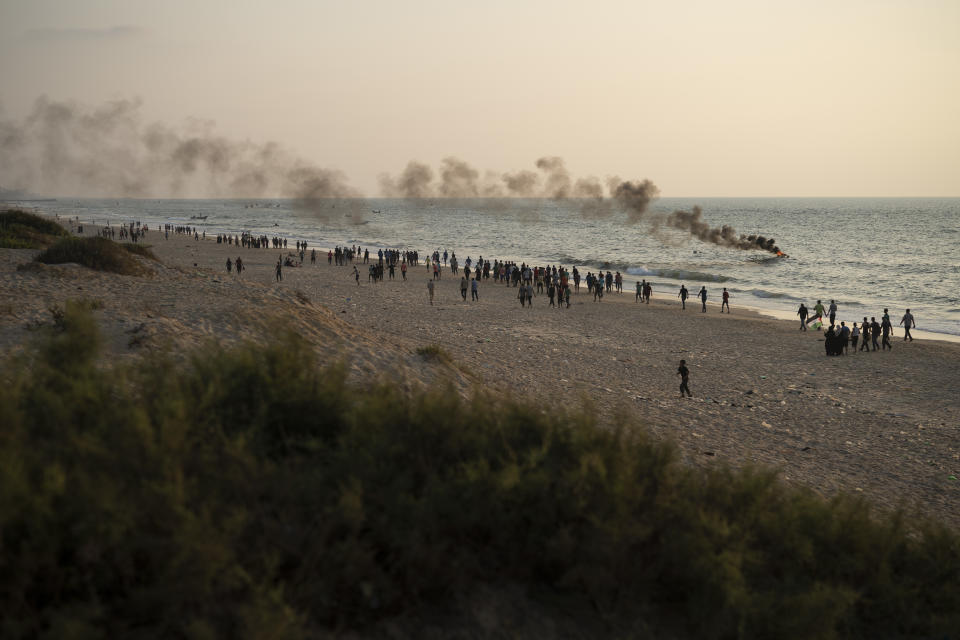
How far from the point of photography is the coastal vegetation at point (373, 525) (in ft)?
12.2

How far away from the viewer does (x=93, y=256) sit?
20.3 m

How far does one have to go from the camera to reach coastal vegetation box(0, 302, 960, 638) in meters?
3.71

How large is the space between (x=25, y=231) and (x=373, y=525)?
104 ft

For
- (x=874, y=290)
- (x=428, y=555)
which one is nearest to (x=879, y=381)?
(x=428, y=555)

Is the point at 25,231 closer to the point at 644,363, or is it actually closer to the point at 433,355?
the point at 433,355

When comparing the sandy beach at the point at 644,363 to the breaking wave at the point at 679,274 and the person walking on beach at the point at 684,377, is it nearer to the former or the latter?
the person walking on beach at the point at 684,377

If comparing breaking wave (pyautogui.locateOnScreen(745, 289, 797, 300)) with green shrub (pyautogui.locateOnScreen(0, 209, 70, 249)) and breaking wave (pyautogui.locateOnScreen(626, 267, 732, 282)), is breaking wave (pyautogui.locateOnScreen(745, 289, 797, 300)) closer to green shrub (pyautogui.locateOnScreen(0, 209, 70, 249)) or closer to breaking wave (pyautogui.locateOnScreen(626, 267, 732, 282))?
breaking wave (pyautogui.locateOnScreen(626, 267, 732, 282))

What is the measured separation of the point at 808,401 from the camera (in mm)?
15797

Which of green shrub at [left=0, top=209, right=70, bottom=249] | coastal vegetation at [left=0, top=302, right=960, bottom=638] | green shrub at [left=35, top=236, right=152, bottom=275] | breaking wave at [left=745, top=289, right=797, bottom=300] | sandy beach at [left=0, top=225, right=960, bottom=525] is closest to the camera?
coastal vegetation at [left=0, top=302, right=960, bottom=638]

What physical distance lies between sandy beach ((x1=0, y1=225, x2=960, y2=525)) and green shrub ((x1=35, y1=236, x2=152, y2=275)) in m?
1.00

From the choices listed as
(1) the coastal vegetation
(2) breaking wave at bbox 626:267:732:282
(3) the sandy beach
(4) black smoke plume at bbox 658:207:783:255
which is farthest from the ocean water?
(1) the coastal vegetation

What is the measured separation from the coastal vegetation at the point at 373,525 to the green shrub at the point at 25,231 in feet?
80.8

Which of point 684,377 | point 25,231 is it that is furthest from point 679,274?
point 25,231

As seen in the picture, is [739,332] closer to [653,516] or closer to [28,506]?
[653,516]
